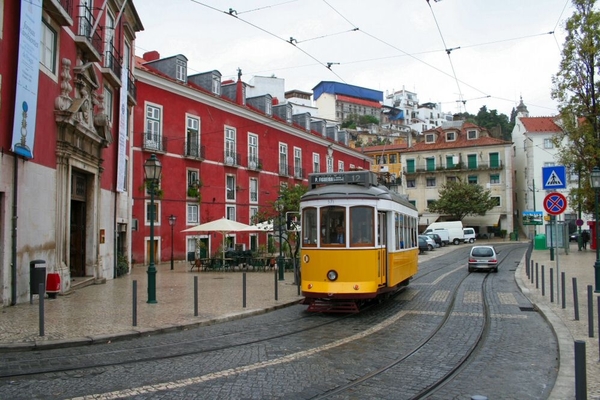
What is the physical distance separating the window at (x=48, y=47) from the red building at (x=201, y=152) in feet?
50.7

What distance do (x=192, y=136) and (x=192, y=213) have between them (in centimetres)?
529

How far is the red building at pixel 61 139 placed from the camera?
41.9ft

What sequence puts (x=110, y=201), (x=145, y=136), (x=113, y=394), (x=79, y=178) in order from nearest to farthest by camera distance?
(x=113, y=394), (x=79, y=178), (x=110, y=201), (x=145, y=136)

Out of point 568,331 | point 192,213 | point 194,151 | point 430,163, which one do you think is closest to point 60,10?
point 568,331

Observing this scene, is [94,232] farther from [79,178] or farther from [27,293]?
[27,293]

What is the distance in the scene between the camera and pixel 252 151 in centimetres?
4112

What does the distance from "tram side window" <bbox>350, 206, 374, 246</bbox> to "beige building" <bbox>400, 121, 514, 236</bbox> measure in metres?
50.6

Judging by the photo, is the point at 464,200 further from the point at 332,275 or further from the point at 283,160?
the point at 332,275

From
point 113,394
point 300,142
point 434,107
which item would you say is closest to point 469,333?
point 113,394

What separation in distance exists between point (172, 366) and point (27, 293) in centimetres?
832

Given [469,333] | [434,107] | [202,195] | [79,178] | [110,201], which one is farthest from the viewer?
[434,107]

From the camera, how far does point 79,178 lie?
18453 millimetres

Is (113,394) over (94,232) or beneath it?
beneath

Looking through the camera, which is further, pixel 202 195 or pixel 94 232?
pixel 202 195
